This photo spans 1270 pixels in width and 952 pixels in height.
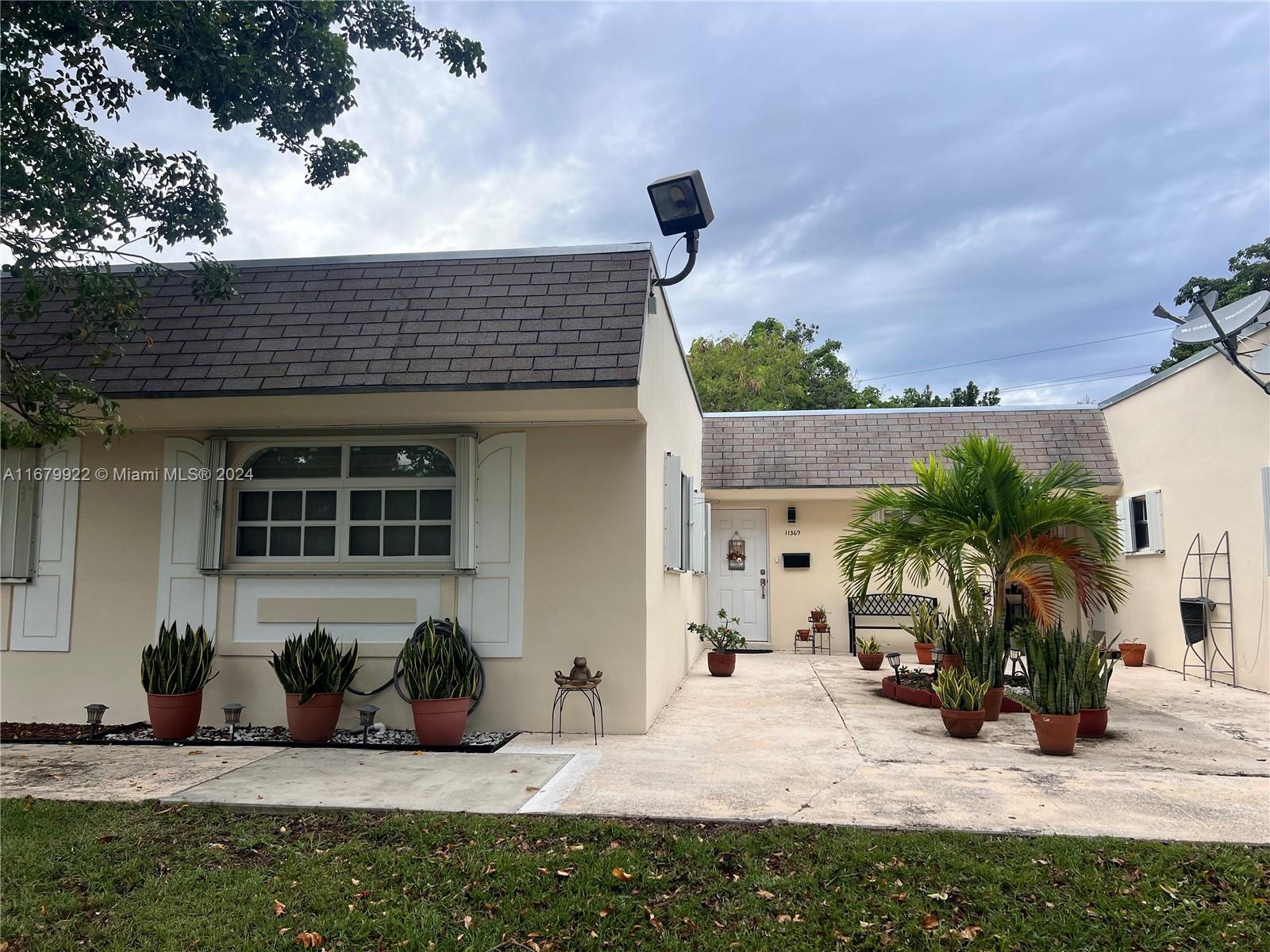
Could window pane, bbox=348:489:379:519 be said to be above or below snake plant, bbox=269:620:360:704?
above

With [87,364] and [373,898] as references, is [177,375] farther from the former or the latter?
[373,898]

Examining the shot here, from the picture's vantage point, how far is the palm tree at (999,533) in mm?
7102

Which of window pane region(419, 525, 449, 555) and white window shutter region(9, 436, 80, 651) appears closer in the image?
window pane region(419, 525, 449, 555)

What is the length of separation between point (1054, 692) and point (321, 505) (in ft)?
18.8

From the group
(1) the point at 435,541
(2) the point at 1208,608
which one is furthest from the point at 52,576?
(2) the point at 1208,608

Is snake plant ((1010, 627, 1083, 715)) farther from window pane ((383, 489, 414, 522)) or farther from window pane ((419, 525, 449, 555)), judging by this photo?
window pane ((383, 489, 414, 522))

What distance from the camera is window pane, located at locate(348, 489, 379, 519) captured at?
261 inches

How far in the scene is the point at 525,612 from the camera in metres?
6.35

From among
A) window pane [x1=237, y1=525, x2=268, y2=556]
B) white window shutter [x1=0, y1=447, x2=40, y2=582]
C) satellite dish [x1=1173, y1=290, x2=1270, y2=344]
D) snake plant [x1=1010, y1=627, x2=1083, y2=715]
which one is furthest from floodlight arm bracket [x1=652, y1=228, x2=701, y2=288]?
satellite dish [x1=1173, y1=290, x2=1270, y2=344]

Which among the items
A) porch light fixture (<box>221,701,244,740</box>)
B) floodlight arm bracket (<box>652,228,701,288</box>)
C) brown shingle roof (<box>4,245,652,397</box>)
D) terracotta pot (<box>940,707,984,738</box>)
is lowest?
terracotta pot (<box>940,707,984,738</box>)

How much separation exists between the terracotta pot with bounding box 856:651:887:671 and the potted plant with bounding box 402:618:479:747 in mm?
6106

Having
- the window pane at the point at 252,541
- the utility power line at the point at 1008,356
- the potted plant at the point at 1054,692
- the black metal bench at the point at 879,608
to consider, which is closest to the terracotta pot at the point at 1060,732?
the potted plant at the point at 1054,692

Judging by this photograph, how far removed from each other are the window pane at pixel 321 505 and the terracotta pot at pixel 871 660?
6.86 meters

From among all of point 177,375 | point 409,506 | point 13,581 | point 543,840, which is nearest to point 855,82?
point 409,506
